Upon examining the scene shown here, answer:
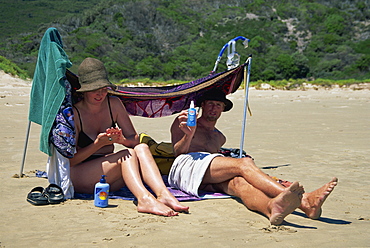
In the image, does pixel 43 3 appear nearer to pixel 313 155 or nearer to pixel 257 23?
pixel 257 23

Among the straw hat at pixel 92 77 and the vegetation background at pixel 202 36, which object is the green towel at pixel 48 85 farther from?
the vegetation background at pixel 202 36

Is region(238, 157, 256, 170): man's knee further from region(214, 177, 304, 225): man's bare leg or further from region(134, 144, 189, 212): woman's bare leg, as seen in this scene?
region(134, 144, 189, 212): woman's bare leg

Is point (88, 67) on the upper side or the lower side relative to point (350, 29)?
lower

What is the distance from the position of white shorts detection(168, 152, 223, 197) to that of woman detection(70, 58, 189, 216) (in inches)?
12.4

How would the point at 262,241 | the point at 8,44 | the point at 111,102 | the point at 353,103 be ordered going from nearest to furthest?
the point at 262,241 → the point at 111,102 → the point at 353,103 → the point at 8,44

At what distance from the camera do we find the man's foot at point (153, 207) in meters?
3.40

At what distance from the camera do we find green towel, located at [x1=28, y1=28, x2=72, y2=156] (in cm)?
373

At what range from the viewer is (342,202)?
13.0 feet

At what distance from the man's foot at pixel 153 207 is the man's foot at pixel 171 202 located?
0.15 ft

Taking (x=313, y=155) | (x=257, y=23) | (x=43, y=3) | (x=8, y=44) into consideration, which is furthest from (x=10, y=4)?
(x=313, y=155)

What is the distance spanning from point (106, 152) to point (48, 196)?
64 centimetres

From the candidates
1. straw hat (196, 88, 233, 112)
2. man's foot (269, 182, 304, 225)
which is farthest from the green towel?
man's foot (269, 182, 304, 225)

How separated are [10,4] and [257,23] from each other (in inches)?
1441

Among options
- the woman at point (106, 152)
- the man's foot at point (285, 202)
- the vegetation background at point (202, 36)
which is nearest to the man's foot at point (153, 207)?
the woman at point (106, 152)
